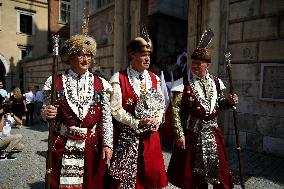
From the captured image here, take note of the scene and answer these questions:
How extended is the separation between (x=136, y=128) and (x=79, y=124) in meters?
0.62

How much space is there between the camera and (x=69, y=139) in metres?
2.78

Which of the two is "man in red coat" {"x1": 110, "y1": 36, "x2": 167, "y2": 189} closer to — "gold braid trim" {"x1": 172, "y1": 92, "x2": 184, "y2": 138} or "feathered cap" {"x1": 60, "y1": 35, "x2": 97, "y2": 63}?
"gold braid trim" {"x1": 172, "y1": 92, "x2": 184, "y2": 138}

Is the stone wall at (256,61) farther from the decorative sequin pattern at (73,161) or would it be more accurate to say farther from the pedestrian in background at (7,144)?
the pedestrian in background at (7,144)

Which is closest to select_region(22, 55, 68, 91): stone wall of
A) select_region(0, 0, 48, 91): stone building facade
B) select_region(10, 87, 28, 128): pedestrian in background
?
select_region(0, 0, 48, 91): stone building facade

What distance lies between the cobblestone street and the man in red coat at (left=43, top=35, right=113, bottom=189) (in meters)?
2.11

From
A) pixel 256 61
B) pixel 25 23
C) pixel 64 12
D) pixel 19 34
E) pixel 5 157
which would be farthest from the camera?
pixel 64 12

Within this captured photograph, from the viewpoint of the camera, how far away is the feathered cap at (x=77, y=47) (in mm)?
2744

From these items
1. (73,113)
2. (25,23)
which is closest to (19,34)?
(25,23)

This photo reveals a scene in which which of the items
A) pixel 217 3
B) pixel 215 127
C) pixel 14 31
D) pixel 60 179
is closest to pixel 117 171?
pixel 60 179

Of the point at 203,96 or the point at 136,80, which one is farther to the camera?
the point at 203,96

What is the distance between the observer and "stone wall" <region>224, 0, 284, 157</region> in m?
6.15

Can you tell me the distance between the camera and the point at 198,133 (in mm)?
3258

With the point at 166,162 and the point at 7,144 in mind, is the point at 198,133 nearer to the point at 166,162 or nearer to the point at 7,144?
the point at 166,162

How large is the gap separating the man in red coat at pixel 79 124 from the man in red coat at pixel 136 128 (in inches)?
8.1
